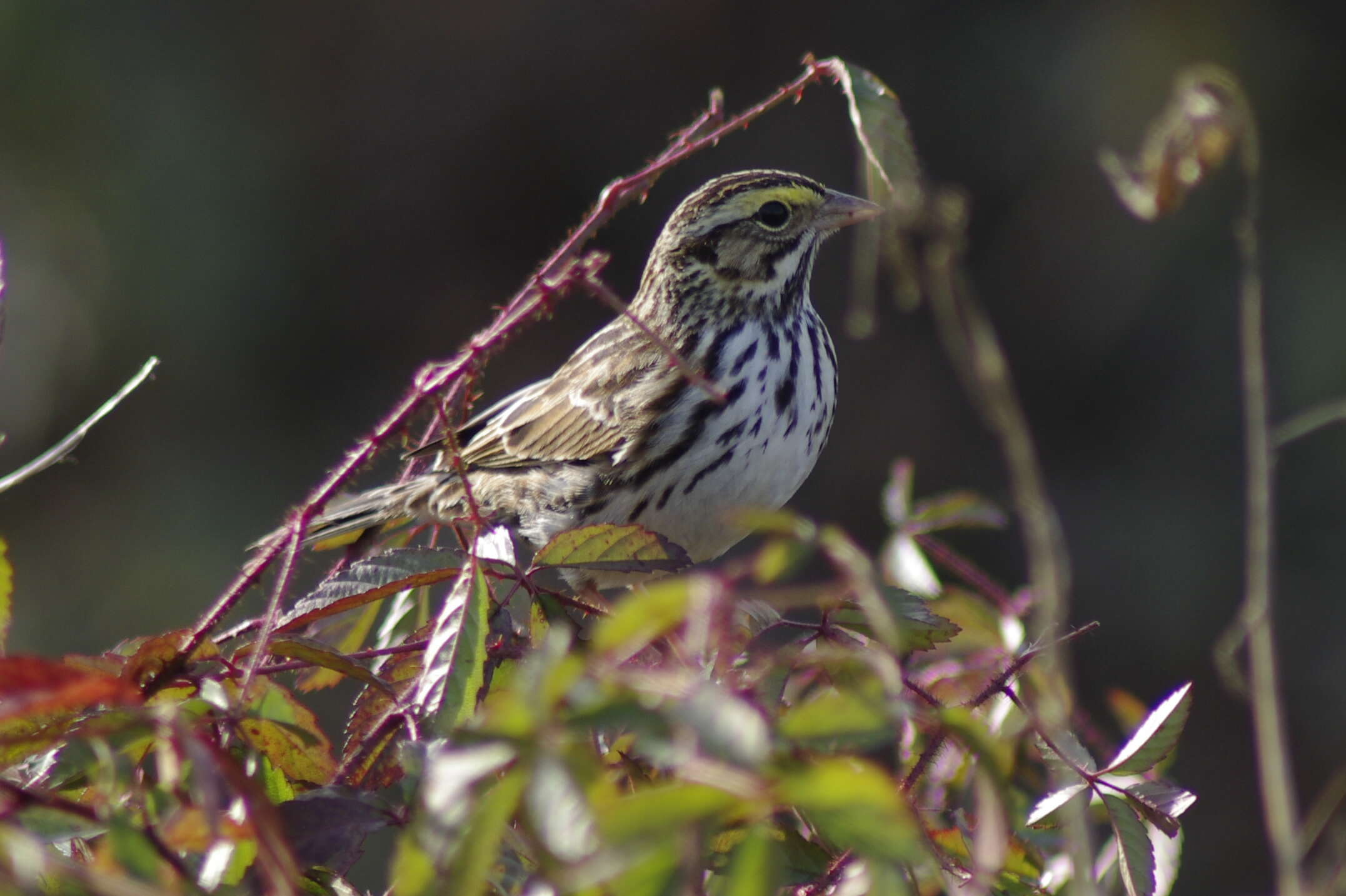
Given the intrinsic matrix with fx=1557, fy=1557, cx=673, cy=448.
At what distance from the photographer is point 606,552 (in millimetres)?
1776

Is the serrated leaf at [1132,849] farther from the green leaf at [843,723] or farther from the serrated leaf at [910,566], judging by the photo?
the serrated leaf at [910,566]

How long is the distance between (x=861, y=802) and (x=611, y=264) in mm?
7865

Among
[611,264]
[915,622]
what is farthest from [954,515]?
[611,264]

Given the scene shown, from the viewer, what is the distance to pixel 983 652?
2.46m

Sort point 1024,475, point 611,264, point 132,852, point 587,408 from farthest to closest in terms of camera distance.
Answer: point 611,264 → point 587,408 → point 1024,475 → point 132,852

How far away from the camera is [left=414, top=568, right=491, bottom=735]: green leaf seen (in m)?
1.51

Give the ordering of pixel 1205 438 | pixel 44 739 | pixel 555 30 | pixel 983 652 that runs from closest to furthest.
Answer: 1. pixel 44 739
2. pixel 983 652
3. pixel 1205 438
4. pixel 555 30

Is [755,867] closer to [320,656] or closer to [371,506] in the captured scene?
[320,656]

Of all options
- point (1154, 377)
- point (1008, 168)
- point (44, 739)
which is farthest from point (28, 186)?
point (44, 739)

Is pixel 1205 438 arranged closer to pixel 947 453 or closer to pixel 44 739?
pixel 947 453

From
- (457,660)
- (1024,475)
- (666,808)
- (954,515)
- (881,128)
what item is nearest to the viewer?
(666,808)

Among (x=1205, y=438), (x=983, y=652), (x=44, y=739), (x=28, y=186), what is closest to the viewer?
(x=44, y=739)

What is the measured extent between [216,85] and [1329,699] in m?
6.77

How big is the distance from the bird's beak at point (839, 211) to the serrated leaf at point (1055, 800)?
7.78 feet
